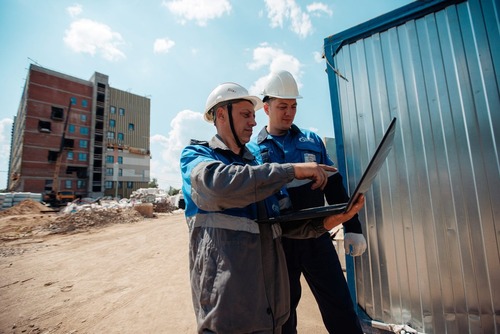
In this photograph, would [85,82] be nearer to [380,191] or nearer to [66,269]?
[66,269]

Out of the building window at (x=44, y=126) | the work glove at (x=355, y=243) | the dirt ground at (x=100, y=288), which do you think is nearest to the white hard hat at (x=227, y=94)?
the work glove at (x=355, y=243)

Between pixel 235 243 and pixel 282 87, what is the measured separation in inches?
68.6

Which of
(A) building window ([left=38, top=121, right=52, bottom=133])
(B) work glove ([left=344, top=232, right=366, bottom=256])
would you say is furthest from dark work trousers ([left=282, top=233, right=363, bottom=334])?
(A) building window ([left=38, top=121, right=52, bottom=133])

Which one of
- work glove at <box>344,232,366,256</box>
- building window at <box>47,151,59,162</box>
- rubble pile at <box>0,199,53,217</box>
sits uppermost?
building window at <box>47,151,59,162</box>

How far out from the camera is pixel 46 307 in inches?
158

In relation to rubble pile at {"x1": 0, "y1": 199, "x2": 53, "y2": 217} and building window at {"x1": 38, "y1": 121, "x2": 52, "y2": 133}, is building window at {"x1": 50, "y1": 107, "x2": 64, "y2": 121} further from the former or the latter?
rubble pile at {"x1": 0, "y1": 199, "x2": 53, "y2": 217}

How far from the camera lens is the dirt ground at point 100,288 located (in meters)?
3.45

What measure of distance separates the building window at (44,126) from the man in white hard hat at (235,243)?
156 feet

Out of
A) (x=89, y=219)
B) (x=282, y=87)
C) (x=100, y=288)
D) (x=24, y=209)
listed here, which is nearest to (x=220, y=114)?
(x=282, y=87)

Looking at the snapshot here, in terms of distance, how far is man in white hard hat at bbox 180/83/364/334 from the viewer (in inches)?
47.6

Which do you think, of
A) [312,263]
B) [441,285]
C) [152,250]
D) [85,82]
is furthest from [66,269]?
Result: [85,82]

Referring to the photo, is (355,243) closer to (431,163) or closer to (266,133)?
(431,163)

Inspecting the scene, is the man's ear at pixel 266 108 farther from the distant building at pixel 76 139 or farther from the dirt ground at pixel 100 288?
the distant building at pixel 76 139

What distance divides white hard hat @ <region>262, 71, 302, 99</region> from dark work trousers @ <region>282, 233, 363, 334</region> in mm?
1429
